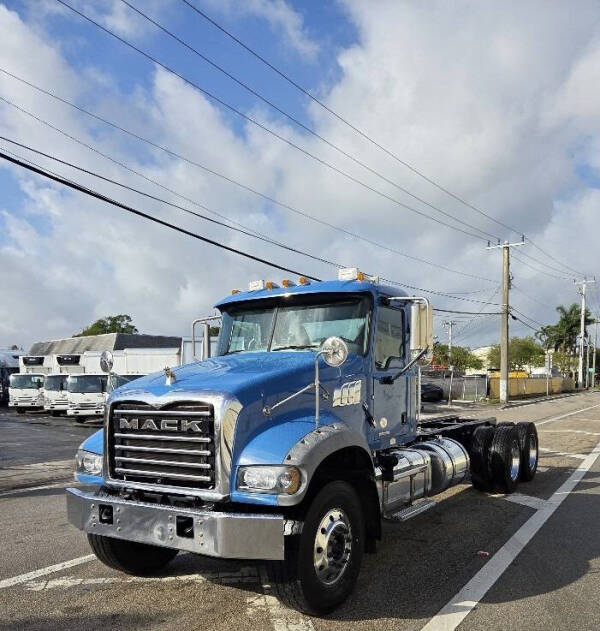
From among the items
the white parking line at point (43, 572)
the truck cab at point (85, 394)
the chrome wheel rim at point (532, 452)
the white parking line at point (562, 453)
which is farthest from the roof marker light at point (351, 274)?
the truck cab at point (85, 394)

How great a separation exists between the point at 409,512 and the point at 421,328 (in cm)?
169

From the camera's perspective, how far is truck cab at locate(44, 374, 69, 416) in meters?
25.7

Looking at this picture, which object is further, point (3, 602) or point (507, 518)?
point (507, 518)

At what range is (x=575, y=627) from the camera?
13.8ft

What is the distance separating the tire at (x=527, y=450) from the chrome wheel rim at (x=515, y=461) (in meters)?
0.14

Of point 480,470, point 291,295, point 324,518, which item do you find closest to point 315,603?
point 324,518

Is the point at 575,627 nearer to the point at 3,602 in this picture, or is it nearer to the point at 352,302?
the point at 352,302

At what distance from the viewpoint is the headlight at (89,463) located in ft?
16.1

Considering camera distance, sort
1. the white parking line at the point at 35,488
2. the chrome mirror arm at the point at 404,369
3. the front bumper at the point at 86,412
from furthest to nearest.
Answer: the front bumper at the point at 86,412 → the white parking line at the point at 35,488 → the chrome mirror arm at the point at 404,369

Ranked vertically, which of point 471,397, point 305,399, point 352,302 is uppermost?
point 352,302

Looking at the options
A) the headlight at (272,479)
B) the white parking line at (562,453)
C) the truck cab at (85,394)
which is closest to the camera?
the headlight at (272,479)

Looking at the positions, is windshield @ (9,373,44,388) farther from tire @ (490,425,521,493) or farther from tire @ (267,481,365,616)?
tire @ (267,481,365,616)

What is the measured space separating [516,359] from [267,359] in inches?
3553

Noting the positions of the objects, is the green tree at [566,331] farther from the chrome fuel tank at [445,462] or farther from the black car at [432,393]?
the chrome fuel tank at [445,462]
